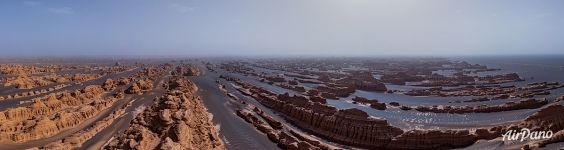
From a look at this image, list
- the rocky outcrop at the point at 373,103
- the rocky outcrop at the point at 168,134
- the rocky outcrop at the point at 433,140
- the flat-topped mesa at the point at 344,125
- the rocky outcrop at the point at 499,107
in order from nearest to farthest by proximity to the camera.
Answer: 1. the rocky outcrop at the point at 168,134
2. the rocky outcrop at the point at 433,140
3. the flat-topped mesa at the point at 344,125
4. the rocky outcrop at the point at 499,107
5. the rocky outcrop at the point at 373,103

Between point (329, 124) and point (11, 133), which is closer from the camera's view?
point (11, 133)

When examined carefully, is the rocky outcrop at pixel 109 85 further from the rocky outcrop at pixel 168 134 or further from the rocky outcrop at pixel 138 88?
the rocky outcrop at pixel 168 134

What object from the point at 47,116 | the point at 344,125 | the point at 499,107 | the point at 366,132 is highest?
the point at 47,116

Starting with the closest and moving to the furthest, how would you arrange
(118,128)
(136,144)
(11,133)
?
(136,144) → (11,133) → (118,128)

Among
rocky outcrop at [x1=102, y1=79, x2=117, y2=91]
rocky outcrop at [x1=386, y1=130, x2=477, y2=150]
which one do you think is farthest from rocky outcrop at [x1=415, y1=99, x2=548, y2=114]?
rocky outcrop at [x1=102, y1=79, x2=117, y2=91]

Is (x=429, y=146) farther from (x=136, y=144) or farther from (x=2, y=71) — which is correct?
(x=2, y=71)

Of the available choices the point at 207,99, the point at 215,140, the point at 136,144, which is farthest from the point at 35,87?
the point at 136,144

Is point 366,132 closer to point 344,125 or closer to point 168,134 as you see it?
point 344,125

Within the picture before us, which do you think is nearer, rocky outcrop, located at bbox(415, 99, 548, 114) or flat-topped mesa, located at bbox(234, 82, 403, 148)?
flat-topped mesa, located at bbox(234, 82, 403, 148)

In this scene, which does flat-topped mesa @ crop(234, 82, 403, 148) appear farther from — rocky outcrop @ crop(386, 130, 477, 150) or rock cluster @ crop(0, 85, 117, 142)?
rock cluster @ crop(0, 85, 117, 142)

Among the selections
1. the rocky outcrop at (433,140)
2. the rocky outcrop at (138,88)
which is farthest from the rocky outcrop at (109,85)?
the rocky outcrop at (433,140)

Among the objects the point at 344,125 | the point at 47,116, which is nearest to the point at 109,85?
the point at 47,116
